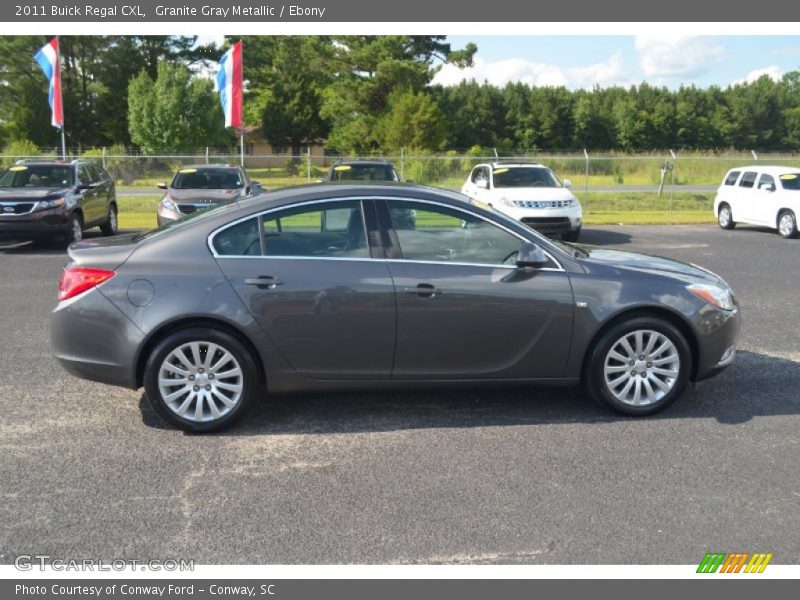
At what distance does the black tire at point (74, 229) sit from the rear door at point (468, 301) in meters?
10.8

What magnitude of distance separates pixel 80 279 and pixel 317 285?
1.57 meters

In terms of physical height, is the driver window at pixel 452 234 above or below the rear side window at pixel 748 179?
below

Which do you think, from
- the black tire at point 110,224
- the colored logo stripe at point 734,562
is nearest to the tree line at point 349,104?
the black tire at point 110,224

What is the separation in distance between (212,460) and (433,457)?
1.33 metres

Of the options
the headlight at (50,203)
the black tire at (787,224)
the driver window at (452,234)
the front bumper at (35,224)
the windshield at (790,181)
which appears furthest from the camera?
the windshield at (790,181)

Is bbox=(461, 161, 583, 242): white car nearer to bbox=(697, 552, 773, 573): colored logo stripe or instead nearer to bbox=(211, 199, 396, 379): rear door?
bbox=(211, 199, 396, 379): rear door

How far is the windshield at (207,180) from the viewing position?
15523mm

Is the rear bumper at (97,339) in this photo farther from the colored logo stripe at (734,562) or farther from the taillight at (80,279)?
the colored logo stripe at (734,562)

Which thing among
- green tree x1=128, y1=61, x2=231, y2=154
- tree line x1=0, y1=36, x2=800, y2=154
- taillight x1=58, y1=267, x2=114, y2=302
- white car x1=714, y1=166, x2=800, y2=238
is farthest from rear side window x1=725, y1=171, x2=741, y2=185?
green tree x1=128, y1=61, x2=231, y2=154

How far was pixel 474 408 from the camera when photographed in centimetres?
560

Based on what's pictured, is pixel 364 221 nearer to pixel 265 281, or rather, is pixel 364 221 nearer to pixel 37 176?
pixel 265 281

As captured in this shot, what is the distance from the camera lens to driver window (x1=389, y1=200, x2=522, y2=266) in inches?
208

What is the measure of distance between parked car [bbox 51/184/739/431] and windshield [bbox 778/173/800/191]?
14.0 m

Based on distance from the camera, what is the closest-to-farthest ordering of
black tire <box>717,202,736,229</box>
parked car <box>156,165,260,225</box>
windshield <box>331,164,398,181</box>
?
1. parked car <box>156,165,260,225</box>
2. windshield <box>331,164,398,181</box>
3. black tire <box>717,202,736,229</box>
